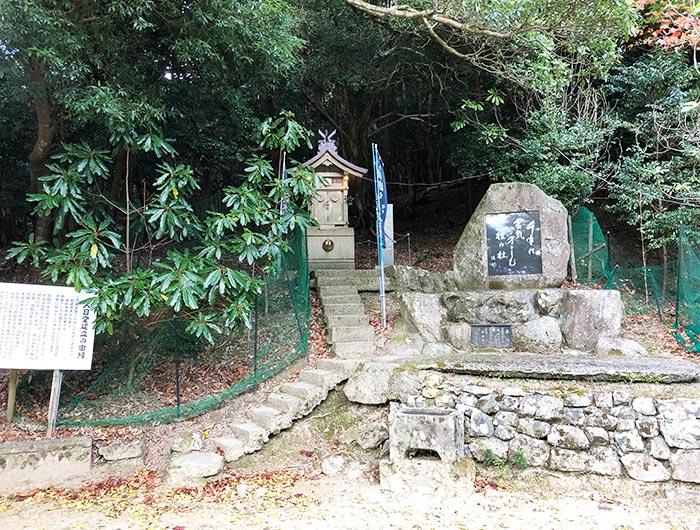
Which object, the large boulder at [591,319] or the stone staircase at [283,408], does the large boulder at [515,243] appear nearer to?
the large boulder at [591,319]

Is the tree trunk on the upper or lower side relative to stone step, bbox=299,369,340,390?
upper

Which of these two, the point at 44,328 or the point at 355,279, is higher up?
the point at 355,279

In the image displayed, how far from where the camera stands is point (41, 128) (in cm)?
631

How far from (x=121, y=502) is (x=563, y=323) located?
18.2ft

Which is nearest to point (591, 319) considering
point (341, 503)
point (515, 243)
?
point (515, 243)

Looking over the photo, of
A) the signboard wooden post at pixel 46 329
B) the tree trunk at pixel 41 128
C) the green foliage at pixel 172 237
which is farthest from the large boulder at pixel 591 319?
the tree trunk at pixel 41 128

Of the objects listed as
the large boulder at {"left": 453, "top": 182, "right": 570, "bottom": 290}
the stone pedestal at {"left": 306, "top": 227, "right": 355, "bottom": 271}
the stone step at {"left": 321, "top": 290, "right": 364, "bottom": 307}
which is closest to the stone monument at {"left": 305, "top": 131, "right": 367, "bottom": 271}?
the stone pedestal at {"left": 306, "top": 227, "right": 355, "bottom": 271}

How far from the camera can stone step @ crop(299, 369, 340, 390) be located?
5384 mm

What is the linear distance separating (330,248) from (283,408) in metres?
4.55

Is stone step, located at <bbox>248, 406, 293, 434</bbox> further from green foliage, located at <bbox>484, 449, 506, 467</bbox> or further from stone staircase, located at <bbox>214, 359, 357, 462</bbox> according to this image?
green foliage, located at <bbox>484, 449, 506, 467</bbox>

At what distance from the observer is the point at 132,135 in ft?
17.6

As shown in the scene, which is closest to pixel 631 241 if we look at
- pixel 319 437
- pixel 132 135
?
pixel 319 437

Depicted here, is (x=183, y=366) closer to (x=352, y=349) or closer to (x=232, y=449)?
(x=232, y=449)

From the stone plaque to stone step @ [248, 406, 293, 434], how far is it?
276 cm
